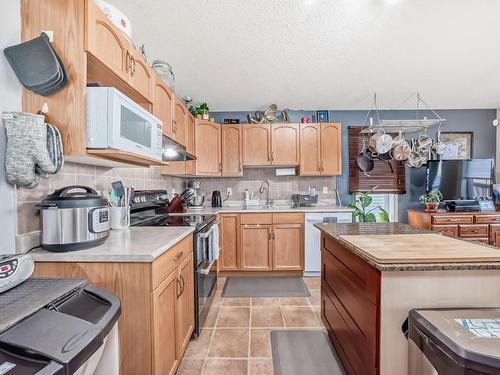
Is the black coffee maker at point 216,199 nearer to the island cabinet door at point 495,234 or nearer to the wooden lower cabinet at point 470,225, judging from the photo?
the wooden lower cabinet at point 470,225

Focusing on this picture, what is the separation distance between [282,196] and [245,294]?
1.63 meters

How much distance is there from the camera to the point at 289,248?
3.19 m

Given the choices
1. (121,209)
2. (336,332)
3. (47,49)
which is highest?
(47,49)

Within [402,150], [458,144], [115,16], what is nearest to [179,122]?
[115,16]

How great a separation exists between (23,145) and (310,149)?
307 cm

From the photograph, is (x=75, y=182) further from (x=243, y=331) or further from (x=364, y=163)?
(x=364, y=163)

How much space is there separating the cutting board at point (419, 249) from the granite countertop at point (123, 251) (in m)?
Answer: 1.02

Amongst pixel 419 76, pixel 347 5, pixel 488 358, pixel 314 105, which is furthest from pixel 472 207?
pixel 488 358

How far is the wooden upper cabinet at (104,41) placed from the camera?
1.19 m

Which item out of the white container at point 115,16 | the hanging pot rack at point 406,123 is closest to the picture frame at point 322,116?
the hanging pot rack at point 406,123

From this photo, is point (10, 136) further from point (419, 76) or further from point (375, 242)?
point (419, 76)

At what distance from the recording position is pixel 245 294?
2.72 meters

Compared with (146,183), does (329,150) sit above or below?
above

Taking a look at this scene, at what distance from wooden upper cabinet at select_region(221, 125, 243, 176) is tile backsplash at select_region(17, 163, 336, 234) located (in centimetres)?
34
